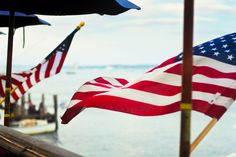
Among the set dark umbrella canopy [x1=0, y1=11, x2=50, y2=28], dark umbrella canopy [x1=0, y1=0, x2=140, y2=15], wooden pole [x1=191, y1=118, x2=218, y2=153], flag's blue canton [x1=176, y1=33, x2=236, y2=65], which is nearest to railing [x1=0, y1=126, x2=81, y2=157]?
wooden pole [x1=191, y1=118, x2=218, y2=153]

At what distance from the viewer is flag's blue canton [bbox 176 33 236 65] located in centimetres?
398

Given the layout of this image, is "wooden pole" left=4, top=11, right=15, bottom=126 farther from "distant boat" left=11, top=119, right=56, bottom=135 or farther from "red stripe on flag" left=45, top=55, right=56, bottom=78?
"distant boat" left=11, top=119, right=56, bottom=135

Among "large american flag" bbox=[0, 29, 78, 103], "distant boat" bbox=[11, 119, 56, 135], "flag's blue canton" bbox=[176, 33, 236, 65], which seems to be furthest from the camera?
"distant boat" bbox=[11, 119, 56, 135]

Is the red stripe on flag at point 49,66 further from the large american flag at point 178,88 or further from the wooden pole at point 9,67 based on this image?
the large american flag at point 178,88

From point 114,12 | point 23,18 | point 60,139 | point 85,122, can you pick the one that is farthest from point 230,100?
point 85,122

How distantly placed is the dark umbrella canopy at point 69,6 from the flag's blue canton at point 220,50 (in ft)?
3.61

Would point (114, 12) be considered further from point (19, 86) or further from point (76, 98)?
point (19, 86)

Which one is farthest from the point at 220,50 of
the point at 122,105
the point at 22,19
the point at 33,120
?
the point at 33,120

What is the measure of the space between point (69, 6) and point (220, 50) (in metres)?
2.00

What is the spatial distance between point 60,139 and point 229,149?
38.4 feet

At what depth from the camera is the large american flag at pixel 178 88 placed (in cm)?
370

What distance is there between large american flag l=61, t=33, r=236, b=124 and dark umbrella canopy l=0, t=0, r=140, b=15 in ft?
3.75

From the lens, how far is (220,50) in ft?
13.2

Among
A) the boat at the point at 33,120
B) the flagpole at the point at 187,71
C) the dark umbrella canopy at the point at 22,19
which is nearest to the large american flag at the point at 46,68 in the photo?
the dark umbrella canopy at the point at 22,19
